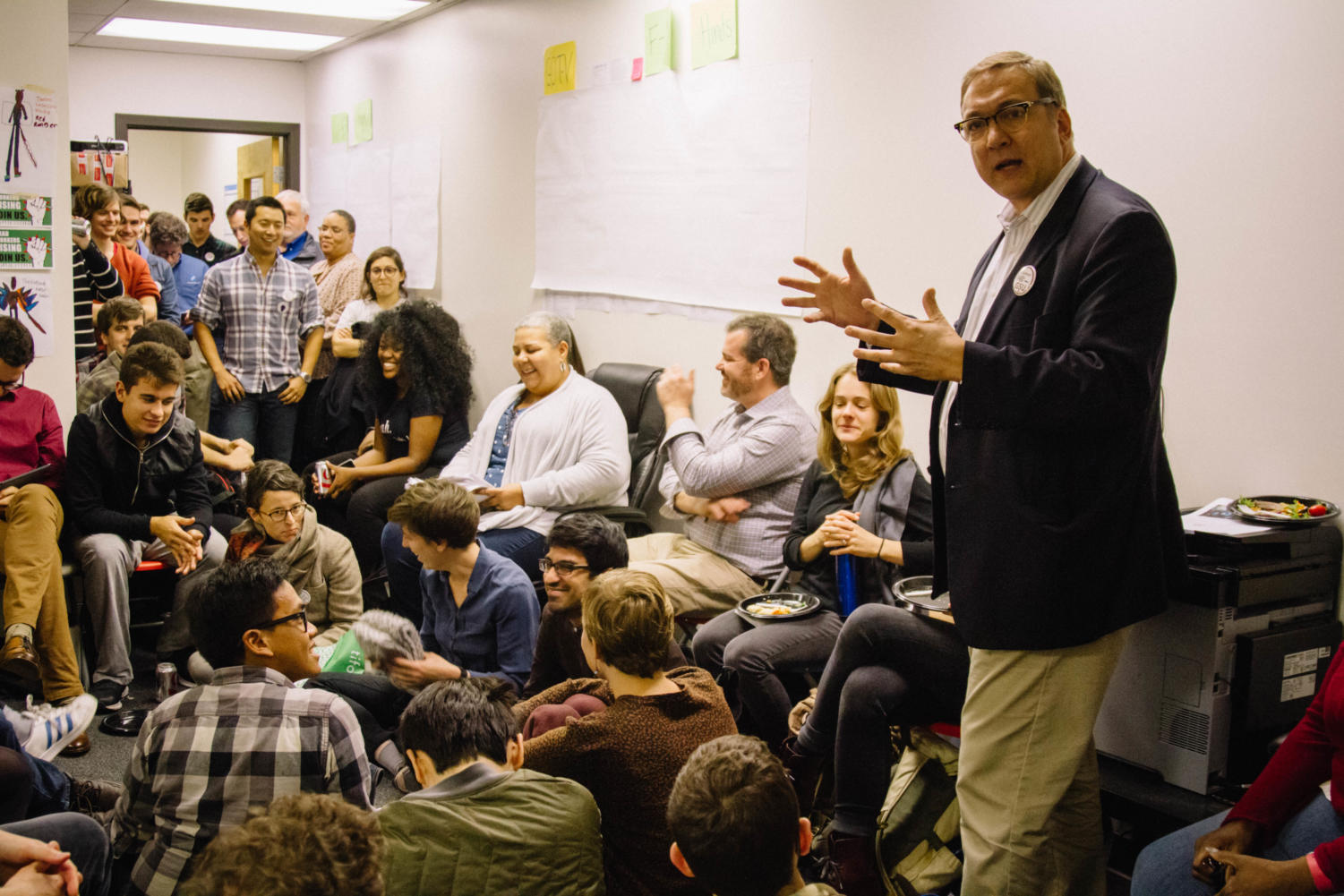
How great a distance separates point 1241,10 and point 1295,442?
0.87 meters

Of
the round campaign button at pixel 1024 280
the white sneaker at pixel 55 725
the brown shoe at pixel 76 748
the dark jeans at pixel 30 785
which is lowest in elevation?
the brown shoe at pixel 76 748

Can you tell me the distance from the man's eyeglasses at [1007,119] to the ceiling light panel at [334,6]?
14.0 ft

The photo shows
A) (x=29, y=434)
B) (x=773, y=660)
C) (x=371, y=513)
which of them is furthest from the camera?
(x=371, y=513)

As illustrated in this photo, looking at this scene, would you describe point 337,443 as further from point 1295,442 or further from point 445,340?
point 1295,442

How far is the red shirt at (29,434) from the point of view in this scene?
3562 millimetres

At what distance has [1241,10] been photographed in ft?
7.64

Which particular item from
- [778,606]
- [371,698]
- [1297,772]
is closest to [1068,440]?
[1297,772]

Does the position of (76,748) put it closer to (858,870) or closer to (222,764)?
(222,764)

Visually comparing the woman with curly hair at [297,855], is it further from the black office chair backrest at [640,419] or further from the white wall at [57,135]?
the white wall at [57,135]

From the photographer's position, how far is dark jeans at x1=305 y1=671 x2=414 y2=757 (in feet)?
9.11

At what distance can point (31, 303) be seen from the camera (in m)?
4.09

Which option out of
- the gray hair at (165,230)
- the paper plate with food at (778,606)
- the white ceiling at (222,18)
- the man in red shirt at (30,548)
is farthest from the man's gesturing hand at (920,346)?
the gray hair at (165,230)

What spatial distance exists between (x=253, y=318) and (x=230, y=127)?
101 inches

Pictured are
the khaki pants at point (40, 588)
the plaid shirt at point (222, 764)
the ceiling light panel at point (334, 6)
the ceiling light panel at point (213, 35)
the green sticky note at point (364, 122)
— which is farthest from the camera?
the green sticky note at point (364, 122)
